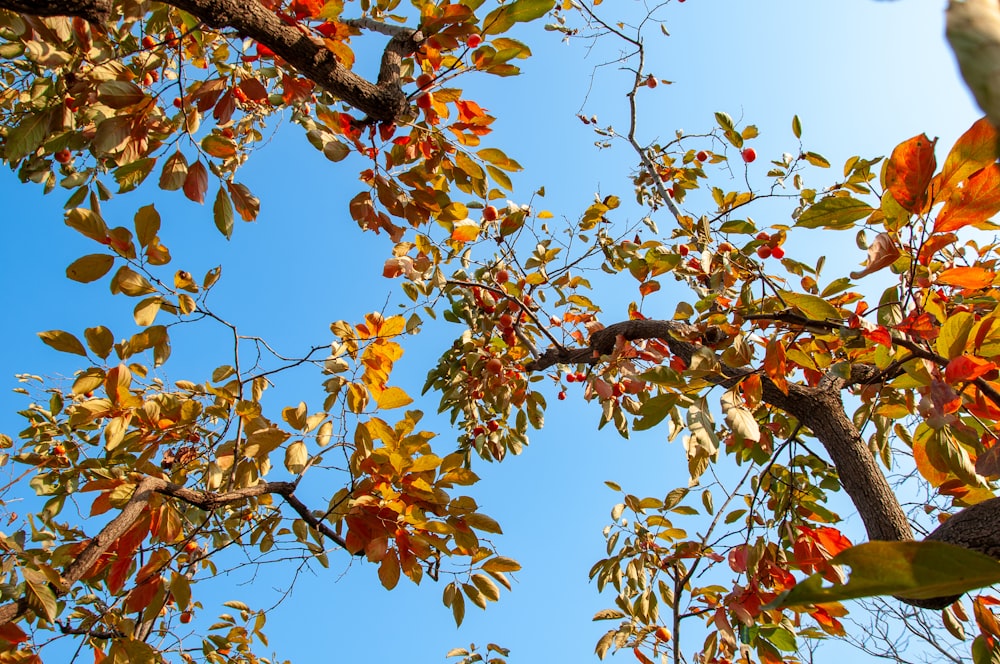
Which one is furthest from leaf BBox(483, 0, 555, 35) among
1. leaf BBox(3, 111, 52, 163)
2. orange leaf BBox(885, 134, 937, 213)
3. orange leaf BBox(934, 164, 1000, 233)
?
leaf BBox(3, 111, 52, 163)

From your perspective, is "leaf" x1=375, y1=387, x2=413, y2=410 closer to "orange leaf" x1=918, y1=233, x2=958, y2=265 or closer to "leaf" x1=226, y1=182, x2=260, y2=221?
"leaf" x1=226, y1=182, x2=260, y2=221

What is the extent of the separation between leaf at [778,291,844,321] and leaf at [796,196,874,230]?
148mm

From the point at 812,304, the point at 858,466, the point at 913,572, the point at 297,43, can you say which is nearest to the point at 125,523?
the point at 297,43

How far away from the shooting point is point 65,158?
2.41 m

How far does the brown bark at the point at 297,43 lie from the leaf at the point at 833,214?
1086 millimetres

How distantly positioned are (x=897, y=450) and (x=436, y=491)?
A: 1.94 metres

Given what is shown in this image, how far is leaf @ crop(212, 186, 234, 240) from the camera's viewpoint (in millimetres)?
1514

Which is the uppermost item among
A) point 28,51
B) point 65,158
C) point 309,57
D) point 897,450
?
point 65,158

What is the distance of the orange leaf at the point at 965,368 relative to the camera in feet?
3.27

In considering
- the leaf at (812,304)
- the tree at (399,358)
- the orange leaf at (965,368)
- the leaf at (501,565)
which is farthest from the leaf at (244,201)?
the orange leaf at (965,368)

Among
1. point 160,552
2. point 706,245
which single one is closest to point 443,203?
point 706,245

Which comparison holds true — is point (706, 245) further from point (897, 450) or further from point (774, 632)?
point (774, 632)

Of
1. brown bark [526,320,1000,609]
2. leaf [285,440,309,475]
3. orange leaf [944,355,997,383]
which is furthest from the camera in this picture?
leaf [285,440,309,475]

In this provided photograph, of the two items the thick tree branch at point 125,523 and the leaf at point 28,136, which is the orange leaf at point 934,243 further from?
the leaf at point 28,136
